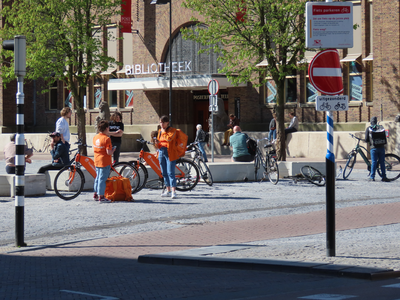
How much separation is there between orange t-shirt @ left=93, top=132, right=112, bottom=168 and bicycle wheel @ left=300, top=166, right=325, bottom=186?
5.72 m

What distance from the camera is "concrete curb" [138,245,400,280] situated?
21.9ft

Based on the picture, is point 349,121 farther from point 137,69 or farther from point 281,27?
point 137,69

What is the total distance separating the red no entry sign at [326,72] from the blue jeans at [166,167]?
22.7 ft

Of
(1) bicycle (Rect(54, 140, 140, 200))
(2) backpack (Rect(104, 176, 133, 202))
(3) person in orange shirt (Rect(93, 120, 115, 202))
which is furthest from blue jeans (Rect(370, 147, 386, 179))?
(3) person in orange shirt (Rect(93, 120, 115, 202))

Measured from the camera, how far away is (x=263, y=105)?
111ft

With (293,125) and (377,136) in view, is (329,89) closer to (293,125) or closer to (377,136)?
(377,136)

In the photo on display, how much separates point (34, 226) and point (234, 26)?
1264cm

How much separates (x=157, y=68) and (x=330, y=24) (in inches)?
1184

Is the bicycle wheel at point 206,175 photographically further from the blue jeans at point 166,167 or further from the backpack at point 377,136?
the backpack at point 377,136

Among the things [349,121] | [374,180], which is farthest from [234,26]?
[349,121]

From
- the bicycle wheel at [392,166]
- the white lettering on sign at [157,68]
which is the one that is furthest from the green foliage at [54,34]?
the bicycle wheel at [392,166]

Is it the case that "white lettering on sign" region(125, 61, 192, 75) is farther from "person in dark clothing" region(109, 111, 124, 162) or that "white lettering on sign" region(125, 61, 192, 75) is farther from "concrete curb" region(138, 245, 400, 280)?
"concrete curb" region(138, 245, 400, 280)

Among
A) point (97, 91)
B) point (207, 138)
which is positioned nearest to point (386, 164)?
point (207, 138)

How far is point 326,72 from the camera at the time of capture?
7.78 m
